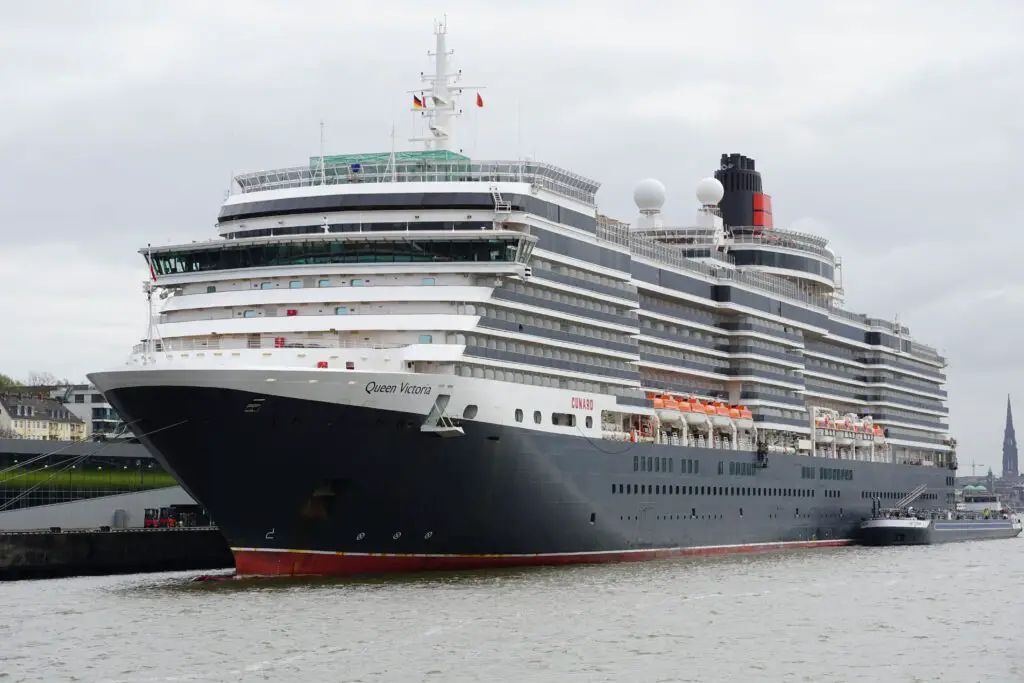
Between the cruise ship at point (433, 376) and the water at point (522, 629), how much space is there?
1.97 metres

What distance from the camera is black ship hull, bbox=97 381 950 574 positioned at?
4159cm

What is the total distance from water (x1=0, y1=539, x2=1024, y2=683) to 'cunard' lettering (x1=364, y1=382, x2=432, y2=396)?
5.21 m

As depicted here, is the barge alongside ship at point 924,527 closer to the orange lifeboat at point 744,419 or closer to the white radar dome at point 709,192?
the orange lifeboat at point 744,419

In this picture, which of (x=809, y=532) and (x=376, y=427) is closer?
(x=376, y=427)

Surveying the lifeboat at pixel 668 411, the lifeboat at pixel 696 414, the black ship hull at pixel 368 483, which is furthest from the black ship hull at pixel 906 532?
the black ship hull at pixel 368 483

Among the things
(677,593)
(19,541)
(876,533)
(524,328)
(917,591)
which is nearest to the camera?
(677,593)

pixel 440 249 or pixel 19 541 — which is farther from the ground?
pixel 440 249

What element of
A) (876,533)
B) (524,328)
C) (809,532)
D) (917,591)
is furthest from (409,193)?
(876,533)

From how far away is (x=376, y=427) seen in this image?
42.2 meters

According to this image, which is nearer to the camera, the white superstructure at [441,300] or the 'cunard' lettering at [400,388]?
the 'cunard' lettering at [400,388]

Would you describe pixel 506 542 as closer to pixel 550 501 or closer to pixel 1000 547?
pixel 550 501

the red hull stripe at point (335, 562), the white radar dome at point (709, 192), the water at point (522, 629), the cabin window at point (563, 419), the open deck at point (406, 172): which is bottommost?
the water at point (522, 629)

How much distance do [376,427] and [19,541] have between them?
1593 centimetres

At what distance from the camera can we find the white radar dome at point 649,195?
71.1 meters
